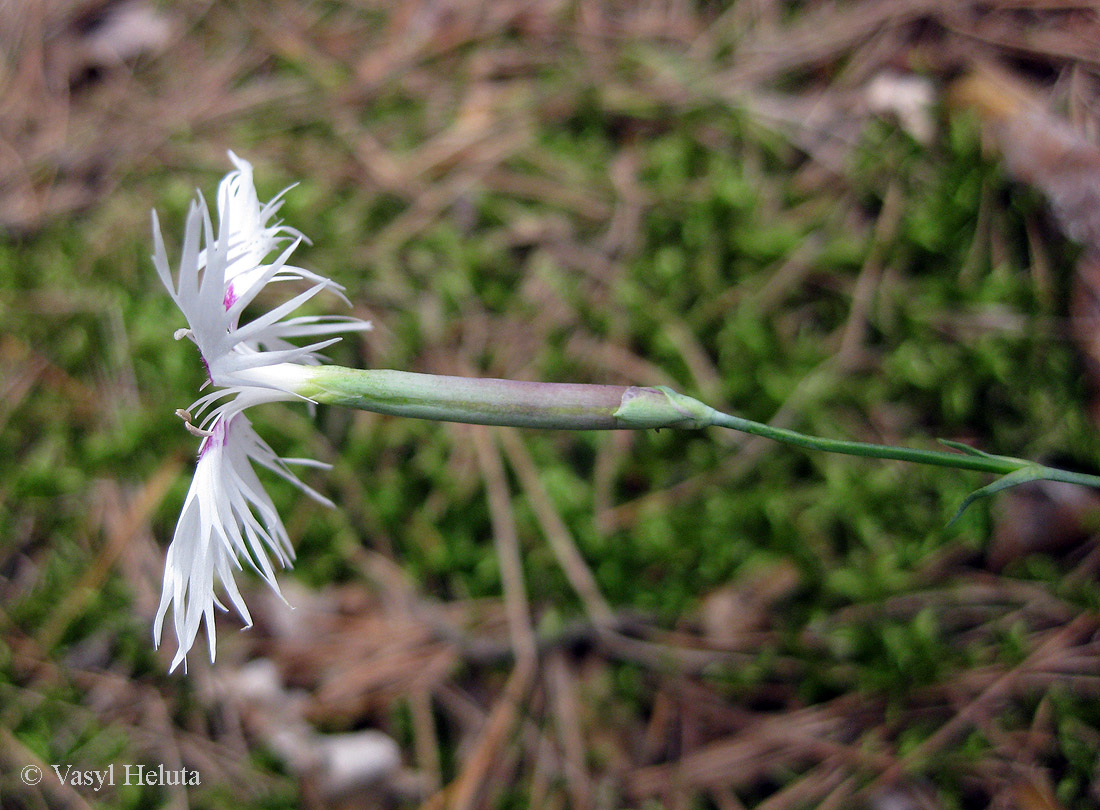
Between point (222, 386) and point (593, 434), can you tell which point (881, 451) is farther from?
point (593, 434)

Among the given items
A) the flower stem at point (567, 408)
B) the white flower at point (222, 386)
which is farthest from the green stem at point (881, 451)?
the white flower at point (222, 386)

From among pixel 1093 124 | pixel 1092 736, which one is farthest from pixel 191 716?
pixel 1093 124

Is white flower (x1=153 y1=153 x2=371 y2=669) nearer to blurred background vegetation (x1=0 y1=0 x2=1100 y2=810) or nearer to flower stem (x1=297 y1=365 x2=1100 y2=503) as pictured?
flower stem (x1=297 y1=365 x2=1100 y2=503)

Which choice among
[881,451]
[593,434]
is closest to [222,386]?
[881,451]

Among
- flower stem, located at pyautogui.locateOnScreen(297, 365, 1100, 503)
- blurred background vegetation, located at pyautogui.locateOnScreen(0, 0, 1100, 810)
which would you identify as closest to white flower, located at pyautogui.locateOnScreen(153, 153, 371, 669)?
flower stem, located at pyautogui.locateOnScreen(297, 365, 1100, 503)

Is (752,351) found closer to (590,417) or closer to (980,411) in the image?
(980,411)

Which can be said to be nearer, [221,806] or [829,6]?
[221,806]

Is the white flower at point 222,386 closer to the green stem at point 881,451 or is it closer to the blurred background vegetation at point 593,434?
the green stem at point 881,451

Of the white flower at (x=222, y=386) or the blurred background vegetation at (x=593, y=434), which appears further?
the blurred background vegetation at (x=593, y=434)
